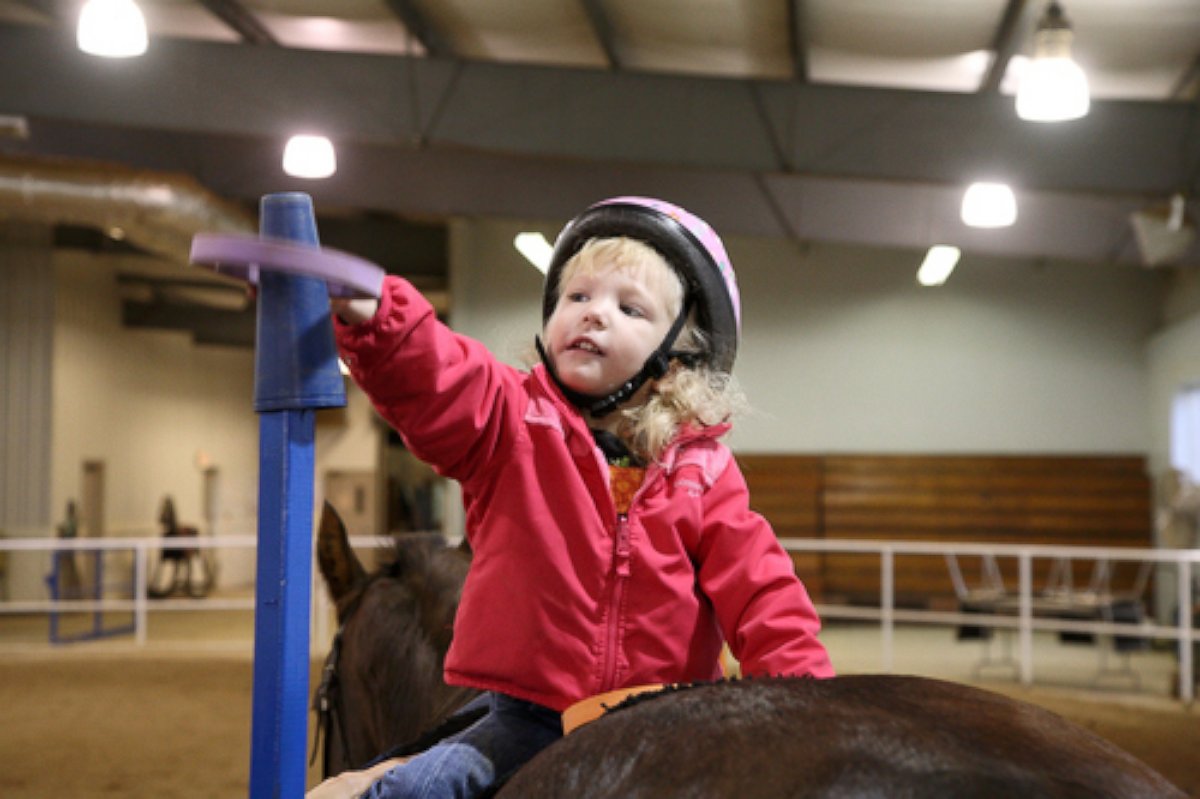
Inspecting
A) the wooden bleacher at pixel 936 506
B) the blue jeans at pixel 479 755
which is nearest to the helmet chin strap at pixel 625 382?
the blue jeans at pixel 479 755

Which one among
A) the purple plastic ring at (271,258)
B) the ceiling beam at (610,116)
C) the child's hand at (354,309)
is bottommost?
the child's hand at (354,309)

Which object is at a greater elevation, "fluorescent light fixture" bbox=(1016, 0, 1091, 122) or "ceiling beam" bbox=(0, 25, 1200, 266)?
"ceiling beam" bbox=(0, 25, 1200, 266)

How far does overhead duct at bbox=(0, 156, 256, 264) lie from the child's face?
7855mm

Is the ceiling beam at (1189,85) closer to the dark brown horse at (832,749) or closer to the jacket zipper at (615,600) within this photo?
the jacket zipper at (615,600)

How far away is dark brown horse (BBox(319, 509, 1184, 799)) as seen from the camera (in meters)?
0.69

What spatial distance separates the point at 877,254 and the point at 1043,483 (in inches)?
121

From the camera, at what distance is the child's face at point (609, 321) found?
4.09 feet

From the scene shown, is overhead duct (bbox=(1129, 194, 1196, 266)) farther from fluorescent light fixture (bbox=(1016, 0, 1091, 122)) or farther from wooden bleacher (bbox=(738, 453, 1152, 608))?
wooden bleacher (bbox=(738, 453, 1152, 608))

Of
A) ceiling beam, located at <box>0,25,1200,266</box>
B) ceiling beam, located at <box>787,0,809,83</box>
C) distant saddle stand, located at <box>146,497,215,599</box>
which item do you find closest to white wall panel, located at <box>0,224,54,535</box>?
distant saddle stand, located at <box>146,497,215,599</box>

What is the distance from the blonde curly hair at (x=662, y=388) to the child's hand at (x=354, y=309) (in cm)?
39

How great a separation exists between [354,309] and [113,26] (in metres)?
5.04

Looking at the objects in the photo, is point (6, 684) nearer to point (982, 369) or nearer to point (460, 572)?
point (460, 572)

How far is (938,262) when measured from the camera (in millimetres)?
10789

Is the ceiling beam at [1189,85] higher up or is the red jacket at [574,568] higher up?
the ceiling beam at [1189,85]
